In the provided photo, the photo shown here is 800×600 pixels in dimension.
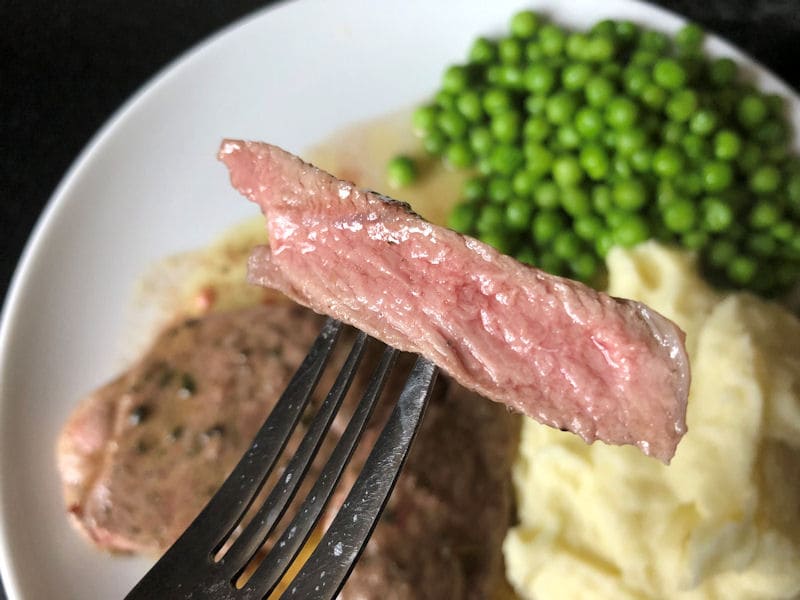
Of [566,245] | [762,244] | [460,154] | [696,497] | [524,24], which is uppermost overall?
[524,24]

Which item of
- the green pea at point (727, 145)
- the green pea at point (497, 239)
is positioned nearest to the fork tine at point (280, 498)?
the green pea at point (497, 239)

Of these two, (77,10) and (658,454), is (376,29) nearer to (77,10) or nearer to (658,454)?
(77,10)

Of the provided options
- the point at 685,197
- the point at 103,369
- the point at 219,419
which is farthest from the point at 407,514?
the point at 685,197

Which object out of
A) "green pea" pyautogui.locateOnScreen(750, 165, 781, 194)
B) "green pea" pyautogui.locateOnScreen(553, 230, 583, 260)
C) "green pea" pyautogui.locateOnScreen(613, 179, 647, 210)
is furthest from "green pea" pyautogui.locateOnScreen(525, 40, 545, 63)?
"green pea" pyautogui.locateOnScreen(750, 165, 781, 194)

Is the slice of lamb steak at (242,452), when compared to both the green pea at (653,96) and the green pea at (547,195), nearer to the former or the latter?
the green pea at (547,195)

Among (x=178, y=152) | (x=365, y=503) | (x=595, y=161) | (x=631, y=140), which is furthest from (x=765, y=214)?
(x=178, y=152)

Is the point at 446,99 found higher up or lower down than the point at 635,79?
lower down

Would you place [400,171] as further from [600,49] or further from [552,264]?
[600,49]
